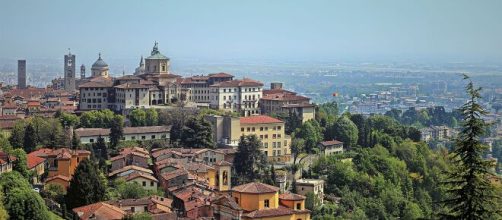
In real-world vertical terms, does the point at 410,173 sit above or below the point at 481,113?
below

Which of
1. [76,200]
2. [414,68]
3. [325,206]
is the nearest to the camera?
[76,200]

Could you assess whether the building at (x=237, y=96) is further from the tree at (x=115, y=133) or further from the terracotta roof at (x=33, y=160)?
the terracotta roof at (x=33, y=160)

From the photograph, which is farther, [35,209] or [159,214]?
[159,214]

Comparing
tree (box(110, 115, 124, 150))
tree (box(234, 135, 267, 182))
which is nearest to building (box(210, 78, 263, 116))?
tree (box(110, 115, 124, 150))

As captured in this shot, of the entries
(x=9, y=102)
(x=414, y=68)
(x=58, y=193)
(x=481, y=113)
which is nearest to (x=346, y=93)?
(x=414, y=68)

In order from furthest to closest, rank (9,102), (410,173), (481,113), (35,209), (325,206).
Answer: (9,102)
(410,173)
(325,206)
(35,209)
(481,113)

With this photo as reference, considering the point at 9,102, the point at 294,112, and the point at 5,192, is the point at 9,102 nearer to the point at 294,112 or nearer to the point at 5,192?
the point at 294,112

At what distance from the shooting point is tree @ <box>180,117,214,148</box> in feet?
93.8

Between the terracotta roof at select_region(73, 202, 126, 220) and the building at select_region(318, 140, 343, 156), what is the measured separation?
14077 millimetres

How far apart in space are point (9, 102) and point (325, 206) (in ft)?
72.2

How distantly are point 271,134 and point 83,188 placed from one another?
11.9m

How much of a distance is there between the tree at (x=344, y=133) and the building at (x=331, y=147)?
33.6 inches

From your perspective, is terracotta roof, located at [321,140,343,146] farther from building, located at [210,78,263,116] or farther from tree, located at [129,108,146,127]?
tree, located at [129,108,146,127]

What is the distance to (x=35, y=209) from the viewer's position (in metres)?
17.3
